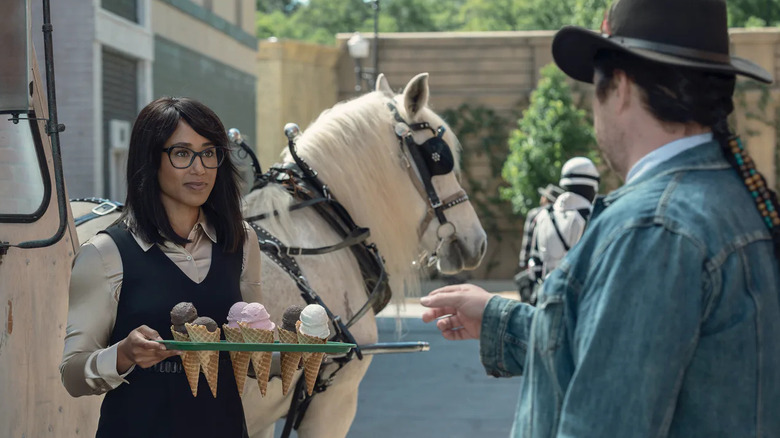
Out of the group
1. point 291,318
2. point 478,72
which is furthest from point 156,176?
point 478,72

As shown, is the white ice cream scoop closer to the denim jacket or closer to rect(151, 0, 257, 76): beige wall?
the denim jacket

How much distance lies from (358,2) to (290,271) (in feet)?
178

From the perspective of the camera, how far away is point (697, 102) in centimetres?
205

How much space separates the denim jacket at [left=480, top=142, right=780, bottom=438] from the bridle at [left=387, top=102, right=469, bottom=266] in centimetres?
312

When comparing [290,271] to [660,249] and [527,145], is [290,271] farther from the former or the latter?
[527,145]

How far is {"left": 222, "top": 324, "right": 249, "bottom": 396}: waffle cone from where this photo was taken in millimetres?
2902

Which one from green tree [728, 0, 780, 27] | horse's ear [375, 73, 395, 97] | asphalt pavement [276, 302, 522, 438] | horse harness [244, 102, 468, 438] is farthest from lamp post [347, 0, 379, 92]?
green tree [728, 0, 780, 27]

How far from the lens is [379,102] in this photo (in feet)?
17.2

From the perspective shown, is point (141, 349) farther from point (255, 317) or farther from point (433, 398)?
point (433, 398)

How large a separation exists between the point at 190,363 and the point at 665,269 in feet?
4.58

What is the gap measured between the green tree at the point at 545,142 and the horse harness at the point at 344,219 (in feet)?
62.3

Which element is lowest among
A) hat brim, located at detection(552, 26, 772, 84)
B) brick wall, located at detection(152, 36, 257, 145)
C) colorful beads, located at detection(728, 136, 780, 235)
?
colorful beads, located at detection(728, 136, 780, 235)

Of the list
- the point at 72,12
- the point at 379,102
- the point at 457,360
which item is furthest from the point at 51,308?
the point at 72,12

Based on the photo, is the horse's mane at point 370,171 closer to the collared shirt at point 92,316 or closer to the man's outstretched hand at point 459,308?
the collared shirt at point 92,316
